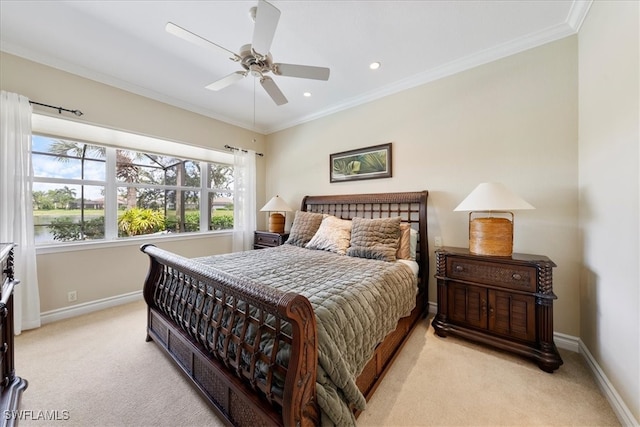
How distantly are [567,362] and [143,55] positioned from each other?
4.82 metres

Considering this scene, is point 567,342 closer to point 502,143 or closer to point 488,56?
point 502,143

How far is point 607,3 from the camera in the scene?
1593mm

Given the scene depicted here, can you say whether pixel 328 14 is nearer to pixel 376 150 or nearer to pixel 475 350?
pixel 376 150

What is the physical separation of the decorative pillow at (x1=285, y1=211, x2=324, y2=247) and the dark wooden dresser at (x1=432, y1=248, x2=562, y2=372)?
1.61 metres

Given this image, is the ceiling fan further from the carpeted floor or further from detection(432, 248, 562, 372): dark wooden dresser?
the carpeted floor

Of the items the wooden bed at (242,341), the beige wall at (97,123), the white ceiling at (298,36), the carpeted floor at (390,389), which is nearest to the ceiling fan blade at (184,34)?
the white ceiling at (298,36)

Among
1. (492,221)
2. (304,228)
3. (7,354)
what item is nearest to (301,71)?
(304,228)

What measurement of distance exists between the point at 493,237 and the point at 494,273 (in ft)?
1.02

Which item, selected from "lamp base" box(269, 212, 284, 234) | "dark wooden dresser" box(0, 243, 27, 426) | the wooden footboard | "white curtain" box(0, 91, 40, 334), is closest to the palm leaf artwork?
"lamp base" box(269, 212, 284, 234)

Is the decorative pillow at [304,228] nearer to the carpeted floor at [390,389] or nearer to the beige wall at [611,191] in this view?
the carpeted floor at [390,389]

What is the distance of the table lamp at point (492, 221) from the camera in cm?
195

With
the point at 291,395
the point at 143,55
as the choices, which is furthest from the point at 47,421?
the point at 143,55

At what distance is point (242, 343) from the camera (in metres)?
1.22

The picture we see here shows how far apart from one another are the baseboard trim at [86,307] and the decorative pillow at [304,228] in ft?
7.20
